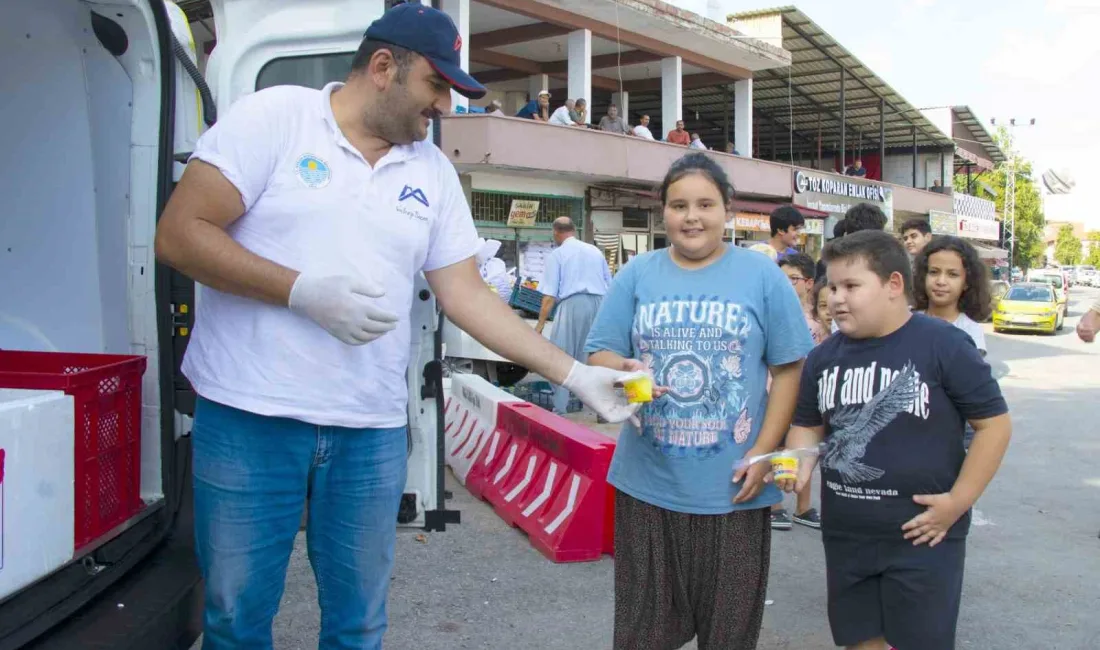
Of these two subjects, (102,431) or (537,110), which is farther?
(537,110)

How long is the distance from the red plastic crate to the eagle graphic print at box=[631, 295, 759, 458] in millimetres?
1694

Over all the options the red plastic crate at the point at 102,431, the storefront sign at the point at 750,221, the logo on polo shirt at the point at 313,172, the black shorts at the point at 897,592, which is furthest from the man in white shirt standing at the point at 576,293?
the storefront sign at the point at 750,221

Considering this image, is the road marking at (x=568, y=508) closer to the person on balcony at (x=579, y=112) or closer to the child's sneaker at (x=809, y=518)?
the child's sneaker at (x=809, y=518)

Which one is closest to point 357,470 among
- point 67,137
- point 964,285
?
point 67,137

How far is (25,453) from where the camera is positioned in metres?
2.36

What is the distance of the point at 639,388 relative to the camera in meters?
2.50

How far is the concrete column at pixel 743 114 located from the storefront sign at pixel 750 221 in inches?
99.5

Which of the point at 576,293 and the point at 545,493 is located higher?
the point at 576,293

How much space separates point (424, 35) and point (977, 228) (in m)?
44.0

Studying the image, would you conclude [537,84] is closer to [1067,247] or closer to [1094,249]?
[1067,247]

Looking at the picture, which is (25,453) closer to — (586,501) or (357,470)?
(357,470)

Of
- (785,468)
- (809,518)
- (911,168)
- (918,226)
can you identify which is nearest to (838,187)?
(911,168)

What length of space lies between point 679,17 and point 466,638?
1896cm

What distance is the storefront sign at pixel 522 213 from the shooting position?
18.0 meters
